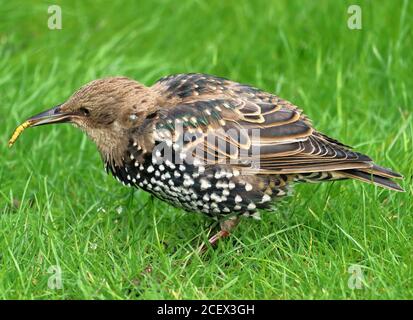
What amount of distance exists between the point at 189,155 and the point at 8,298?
1.34 metres

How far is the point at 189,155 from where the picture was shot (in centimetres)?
541

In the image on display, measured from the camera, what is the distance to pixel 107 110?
5.70 m

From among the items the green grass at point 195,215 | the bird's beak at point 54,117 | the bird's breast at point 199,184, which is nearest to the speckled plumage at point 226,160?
the bird's breast at point 199,184

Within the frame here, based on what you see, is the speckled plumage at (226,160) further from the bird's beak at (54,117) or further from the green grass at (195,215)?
the bird's beak at (54,117)

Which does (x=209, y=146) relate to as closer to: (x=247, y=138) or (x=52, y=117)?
(x=247, y=138)

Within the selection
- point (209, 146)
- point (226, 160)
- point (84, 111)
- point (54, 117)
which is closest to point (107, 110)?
point (84, 111)

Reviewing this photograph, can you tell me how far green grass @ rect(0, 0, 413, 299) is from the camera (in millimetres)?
5184

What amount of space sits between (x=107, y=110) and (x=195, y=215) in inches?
40.9

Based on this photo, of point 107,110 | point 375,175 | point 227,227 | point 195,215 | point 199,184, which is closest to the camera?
point 199,184

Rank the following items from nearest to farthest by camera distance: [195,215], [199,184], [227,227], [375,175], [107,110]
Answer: [199,184], [375,175], [107,110], [227,227], [195,215]

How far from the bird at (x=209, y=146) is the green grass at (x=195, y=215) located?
30cm

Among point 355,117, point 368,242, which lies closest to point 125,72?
point 355,117

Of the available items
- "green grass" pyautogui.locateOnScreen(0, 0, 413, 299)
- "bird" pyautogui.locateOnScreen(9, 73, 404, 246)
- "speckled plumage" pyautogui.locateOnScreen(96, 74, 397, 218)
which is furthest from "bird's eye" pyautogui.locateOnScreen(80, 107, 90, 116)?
"green grass" pyautogui.locateOnScreen(0, 0, 413, 299)
